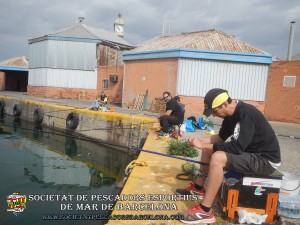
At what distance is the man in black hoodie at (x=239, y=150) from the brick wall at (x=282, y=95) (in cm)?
1359

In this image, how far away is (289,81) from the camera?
1520cm

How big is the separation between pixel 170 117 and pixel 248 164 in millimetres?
5597

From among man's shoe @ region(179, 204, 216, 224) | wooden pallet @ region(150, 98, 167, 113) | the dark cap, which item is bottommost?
man's shoe @ region(179, 204, 216, 224)

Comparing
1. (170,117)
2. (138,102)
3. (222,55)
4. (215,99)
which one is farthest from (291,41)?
(215,99)

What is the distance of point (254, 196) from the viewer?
318 centimetres

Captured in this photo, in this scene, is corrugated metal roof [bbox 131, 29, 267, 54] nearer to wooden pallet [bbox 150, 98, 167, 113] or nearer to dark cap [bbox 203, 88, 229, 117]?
wooden pallet [bbox 150, 98, 167, 113]

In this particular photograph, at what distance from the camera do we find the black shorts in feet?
10.3

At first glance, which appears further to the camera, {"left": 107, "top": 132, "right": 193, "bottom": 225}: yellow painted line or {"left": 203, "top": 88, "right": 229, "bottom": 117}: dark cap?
{"left": 107, "top": 132, "right": 193, "bottom": 225}: yellow painted line

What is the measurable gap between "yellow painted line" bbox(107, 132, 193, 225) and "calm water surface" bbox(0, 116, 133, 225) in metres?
1.04

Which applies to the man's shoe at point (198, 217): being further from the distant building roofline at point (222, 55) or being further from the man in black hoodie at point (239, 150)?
the distant building roofline at point (222, 55)

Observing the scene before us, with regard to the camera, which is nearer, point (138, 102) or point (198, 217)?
point (198, 217)

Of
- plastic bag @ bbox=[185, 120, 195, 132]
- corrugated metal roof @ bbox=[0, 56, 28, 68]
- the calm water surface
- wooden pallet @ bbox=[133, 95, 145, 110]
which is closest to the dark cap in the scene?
the calm water surface

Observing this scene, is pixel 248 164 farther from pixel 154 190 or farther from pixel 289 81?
pixel 289 81

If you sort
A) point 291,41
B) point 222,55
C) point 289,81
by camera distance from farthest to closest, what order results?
point 291,41
point 222,55
point 289,81
